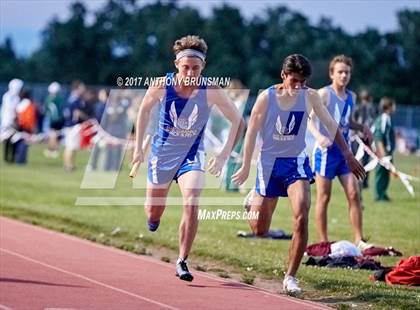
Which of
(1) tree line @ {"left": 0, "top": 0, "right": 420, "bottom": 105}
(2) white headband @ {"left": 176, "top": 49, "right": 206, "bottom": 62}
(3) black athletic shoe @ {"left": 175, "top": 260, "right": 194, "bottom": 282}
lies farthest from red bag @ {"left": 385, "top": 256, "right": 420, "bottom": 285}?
(1) tree line @ {"left": 0, "top": 0, "right": 420, "bottom": 105}

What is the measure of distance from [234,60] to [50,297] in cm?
6079

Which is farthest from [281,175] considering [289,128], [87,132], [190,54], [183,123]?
[87,132]

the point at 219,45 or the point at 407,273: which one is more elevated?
the point at 219,45

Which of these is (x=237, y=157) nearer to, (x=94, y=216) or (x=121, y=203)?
(x=121, y=203)

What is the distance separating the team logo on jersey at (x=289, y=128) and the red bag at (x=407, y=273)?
1733 mm

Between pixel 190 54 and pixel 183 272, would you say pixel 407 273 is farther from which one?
pixel 190 54

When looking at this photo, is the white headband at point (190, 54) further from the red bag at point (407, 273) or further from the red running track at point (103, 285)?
the red bag at point (407, 273)

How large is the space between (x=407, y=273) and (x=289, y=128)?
1.87m

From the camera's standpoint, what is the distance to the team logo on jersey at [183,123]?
1073 cm

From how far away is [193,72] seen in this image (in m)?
10.6

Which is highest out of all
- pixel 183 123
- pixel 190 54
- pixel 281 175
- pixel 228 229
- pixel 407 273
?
pixel 190 54

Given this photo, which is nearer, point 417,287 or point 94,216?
point 417,287

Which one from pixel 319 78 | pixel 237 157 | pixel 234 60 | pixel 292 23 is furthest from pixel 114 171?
pixel 292 23

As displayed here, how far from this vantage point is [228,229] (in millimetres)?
15766
